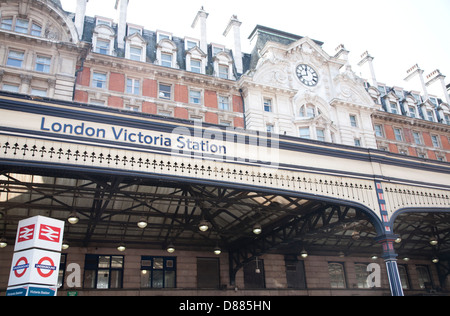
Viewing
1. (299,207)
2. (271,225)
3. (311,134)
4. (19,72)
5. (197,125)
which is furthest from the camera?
(311,134)

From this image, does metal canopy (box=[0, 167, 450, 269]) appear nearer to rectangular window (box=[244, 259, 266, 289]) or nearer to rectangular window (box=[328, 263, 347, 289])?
rectangular window (box=[244, 259, 266, 289])

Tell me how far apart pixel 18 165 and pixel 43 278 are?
4.18 m

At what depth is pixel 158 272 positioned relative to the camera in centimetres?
2477

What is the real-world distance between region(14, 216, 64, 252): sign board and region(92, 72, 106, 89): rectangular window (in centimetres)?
2230

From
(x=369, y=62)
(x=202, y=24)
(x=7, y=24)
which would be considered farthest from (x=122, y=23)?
(x=369, y=62)

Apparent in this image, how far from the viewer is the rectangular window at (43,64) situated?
27.9m

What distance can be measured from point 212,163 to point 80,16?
24.1 metres

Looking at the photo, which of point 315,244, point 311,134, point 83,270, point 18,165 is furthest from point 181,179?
point 311,134

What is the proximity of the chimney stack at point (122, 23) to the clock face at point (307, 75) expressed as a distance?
15.3 meters

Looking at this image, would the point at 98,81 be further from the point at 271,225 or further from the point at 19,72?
the point at 271,225

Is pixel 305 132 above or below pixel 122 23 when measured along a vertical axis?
below

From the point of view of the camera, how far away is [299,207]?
61.4 ft

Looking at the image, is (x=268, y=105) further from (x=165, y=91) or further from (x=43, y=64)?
(x=43, y=64)

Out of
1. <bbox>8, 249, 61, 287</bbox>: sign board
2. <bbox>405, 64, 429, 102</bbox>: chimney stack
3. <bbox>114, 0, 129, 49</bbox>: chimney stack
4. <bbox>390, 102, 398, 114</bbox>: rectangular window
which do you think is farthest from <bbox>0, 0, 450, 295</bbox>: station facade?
<bbox>8, 249, 61, 287</bbox>: sign board
